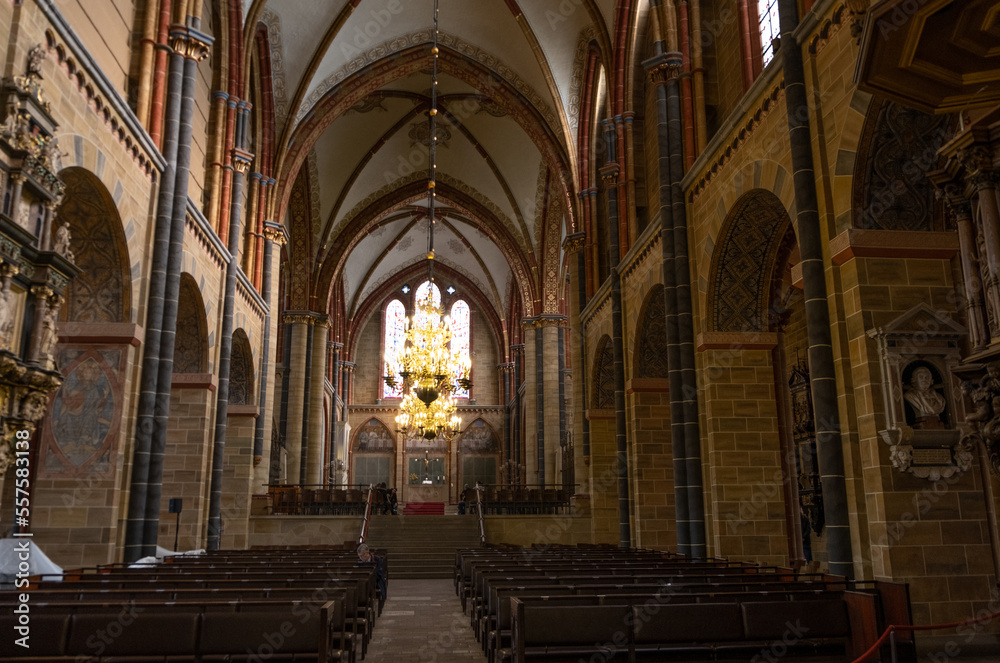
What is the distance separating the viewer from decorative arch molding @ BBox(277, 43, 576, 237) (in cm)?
2259

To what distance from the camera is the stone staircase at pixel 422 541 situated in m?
18.9

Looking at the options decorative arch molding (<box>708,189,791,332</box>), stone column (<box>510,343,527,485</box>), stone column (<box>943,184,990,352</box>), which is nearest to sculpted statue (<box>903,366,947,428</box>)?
stone column (<box>943,184,990,352</box>)

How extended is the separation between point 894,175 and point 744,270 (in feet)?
13.8

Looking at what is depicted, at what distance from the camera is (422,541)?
2091cm

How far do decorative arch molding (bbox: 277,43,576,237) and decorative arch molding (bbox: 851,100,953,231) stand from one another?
14690 millimetres

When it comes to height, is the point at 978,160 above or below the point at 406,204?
below

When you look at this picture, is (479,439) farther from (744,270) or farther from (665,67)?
(744,270)

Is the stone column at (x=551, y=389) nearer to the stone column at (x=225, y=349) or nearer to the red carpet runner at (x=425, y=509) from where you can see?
the red carpet runner at (x=425, y=509)

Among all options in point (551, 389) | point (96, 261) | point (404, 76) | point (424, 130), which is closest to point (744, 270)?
point (96, 261)

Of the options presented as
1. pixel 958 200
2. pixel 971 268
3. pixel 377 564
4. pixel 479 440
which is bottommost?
pixel 377 564

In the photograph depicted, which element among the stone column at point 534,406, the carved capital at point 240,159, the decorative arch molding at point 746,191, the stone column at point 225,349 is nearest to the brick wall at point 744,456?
the decorative arch molding at point 746,191

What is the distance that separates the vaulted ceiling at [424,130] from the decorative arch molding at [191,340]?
6.66 metres

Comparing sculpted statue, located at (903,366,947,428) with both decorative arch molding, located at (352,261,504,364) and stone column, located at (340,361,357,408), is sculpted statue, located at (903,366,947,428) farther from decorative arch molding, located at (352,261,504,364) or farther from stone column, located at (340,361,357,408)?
stone column, located at (340,361,357,408)

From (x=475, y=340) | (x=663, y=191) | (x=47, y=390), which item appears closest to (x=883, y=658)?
(x=47, y=390)
